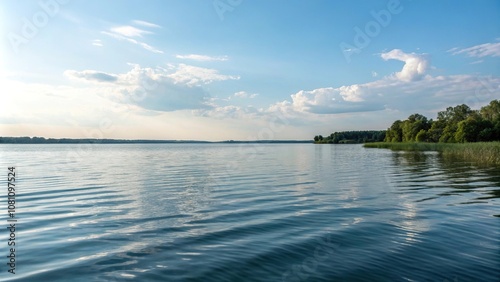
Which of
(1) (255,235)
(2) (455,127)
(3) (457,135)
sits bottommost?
(1) (255,235)

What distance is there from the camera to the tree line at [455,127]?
346ft

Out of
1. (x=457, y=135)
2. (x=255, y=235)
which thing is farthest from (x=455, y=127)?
(x=255, y=235)

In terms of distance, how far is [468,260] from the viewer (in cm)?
934

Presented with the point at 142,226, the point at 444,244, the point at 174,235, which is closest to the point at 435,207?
the point at 444,244

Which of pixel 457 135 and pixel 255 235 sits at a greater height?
pixel 457 135

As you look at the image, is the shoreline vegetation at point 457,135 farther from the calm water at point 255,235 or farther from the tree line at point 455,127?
the calm water at point 255,235

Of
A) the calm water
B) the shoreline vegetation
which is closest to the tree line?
the shoreline vegetation

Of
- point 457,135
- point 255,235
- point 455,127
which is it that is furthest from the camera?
point 455,127

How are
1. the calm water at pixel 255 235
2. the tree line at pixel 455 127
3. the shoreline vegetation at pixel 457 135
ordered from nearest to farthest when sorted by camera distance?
the calm water at pixel 255 235
the shoreline vegetation at pixel 457 135
the tree line at pixel 455 127

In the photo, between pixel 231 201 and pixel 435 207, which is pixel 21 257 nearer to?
pixel 231 201

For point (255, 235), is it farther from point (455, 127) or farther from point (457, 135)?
point (455, 127)

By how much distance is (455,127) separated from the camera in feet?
391

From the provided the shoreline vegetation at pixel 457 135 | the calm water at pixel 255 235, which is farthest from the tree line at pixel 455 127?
the calm water at pixel 255 235

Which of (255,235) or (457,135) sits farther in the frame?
(457,135)
